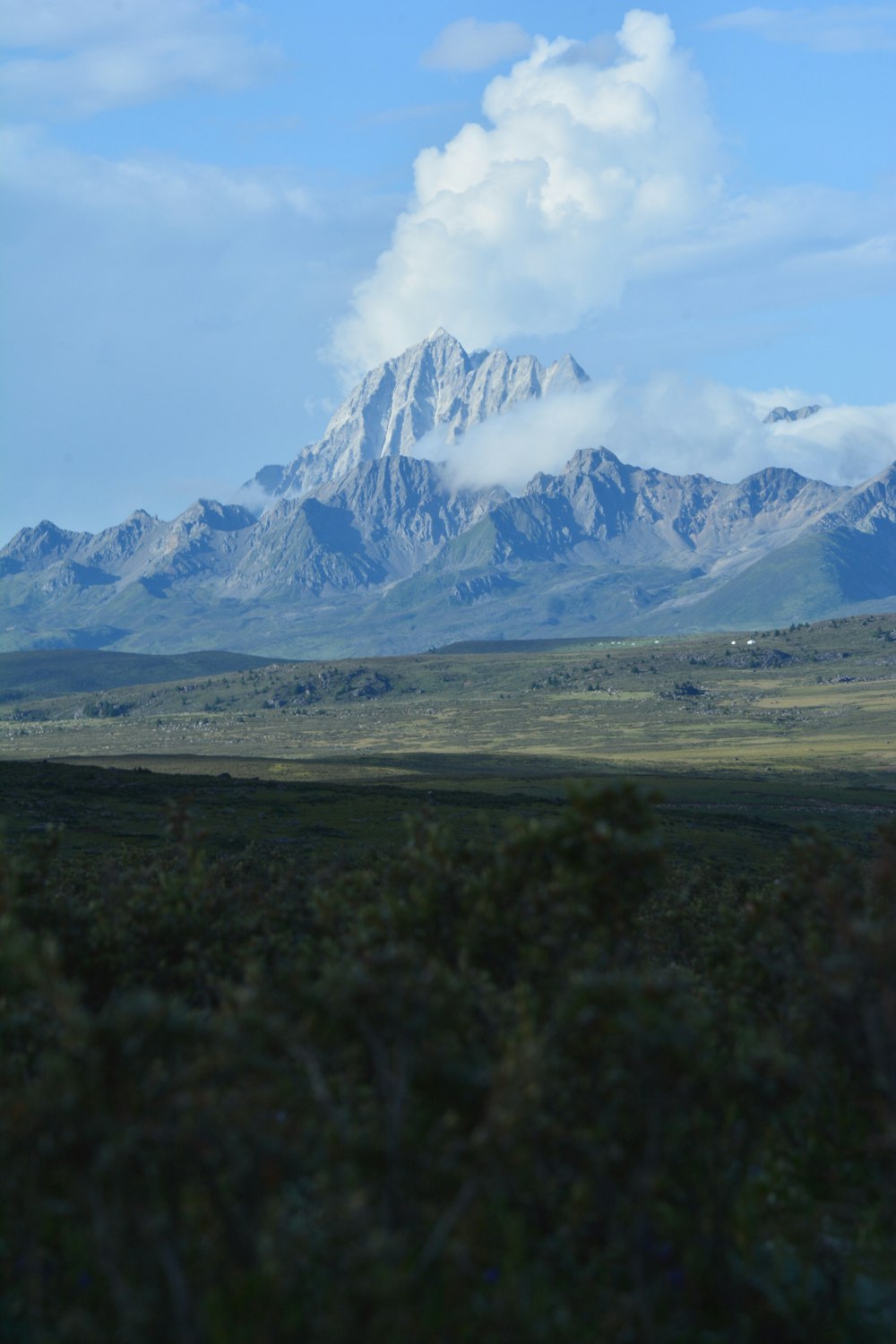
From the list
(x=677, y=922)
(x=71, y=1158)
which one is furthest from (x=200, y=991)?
(x=677, y=922)

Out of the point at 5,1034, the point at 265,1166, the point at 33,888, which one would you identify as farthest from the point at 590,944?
the point at 33,888

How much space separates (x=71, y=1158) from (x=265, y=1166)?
2438 millimetres

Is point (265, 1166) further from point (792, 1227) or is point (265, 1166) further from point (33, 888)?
point (33, 888)

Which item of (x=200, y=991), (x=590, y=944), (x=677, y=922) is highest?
(x=590, y=944)

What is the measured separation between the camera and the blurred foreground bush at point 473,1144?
15.0 metres

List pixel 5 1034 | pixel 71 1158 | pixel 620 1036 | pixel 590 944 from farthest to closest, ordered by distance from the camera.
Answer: pixel 5 1034, pixel 590 944, pixel 620 1036, pixel 71 1158

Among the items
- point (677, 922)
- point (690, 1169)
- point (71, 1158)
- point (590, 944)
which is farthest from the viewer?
point (677, 922)

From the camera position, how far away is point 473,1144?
14711 millimetres

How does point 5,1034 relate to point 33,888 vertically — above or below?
below

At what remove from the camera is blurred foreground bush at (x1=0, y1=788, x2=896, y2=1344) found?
1504 cm

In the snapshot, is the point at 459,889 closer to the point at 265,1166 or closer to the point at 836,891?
the point at 836,891

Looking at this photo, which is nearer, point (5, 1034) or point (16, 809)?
point (5, 1034)

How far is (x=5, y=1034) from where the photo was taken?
24391mm

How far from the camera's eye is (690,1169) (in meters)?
19.2
